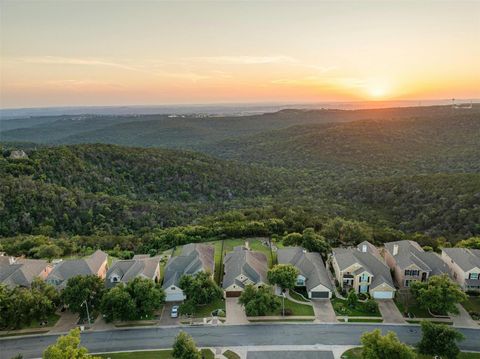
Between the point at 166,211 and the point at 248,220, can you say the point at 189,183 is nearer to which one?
the point at 166,211

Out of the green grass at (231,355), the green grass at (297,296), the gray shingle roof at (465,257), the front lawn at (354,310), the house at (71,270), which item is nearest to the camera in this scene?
the green grass at (231,355)

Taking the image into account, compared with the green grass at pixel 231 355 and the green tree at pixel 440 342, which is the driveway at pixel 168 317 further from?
the green tree at pixel 440 342

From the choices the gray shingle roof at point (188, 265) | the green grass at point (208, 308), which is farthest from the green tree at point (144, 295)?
the green grass at point (208, 308)

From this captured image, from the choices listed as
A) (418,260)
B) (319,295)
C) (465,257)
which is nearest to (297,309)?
(319,295)

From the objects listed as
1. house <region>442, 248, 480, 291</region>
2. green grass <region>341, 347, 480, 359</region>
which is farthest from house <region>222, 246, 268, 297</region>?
house <region>442, 248, 480, 291</region>

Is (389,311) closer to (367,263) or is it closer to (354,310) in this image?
(354,310)

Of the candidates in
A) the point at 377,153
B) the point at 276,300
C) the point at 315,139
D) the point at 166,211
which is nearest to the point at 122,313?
the point at 276,300
